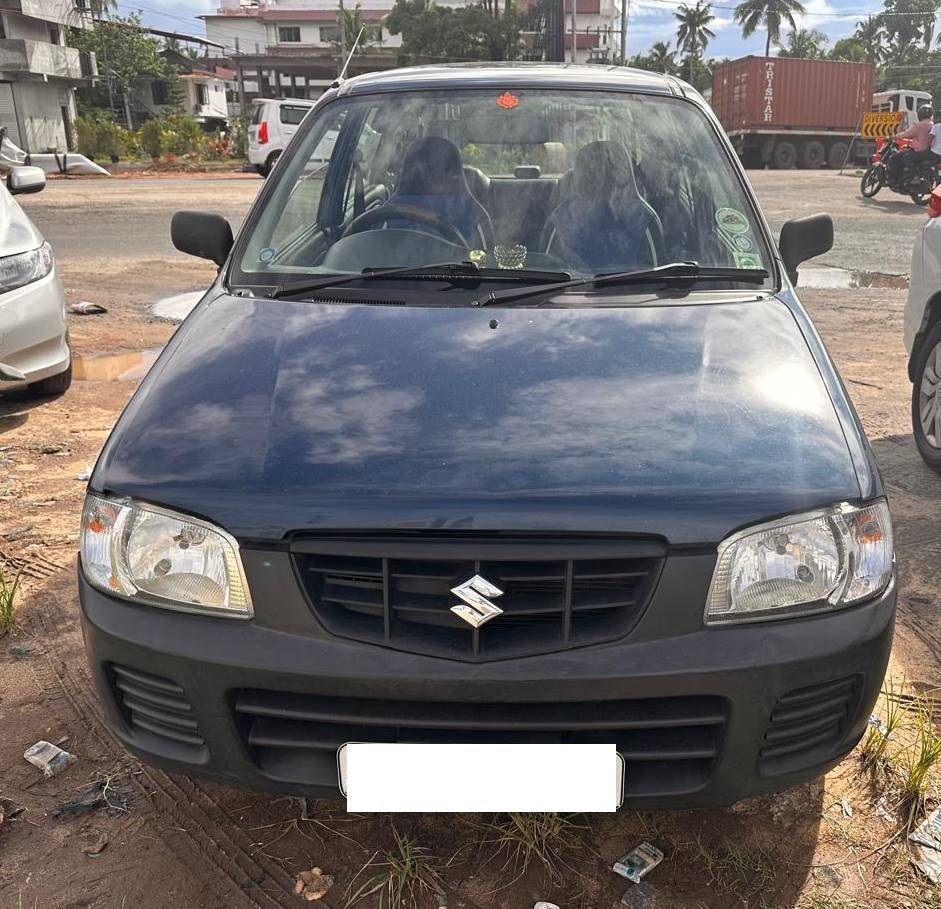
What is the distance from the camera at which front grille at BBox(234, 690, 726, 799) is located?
5.71 feet

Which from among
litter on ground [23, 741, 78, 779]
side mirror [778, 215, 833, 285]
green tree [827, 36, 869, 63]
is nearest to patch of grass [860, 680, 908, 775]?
side mirror [778, 215, 833, 285]

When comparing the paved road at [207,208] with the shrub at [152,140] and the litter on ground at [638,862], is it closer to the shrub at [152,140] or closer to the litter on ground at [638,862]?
the litter on ground at [638,862]

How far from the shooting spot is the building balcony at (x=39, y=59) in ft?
123

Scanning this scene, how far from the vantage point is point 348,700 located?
1765mm

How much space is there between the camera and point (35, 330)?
4961 mm

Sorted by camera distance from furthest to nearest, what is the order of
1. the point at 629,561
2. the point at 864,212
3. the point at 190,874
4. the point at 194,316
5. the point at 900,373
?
the point at 864,212, the point at 900,373, the point at 194,316, the point at 190,874, the point at 629,561

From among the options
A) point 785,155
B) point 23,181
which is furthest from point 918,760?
point 785,155

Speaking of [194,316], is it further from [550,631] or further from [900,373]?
[900,373]

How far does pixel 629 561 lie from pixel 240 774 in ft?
2.90

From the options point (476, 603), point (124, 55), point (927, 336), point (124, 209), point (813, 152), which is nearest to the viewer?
point (476, 603)

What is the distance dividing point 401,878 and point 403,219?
1.92 m

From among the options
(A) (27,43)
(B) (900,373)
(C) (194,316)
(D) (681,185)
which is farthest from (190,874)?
(A) (27,43)

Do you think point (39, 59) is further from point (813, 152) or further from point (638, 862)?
point (638, 862)

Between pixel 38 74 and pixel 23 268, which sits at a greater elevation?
pixel 38 74
